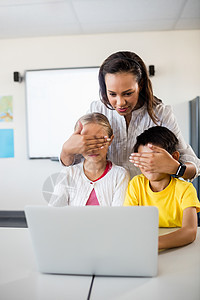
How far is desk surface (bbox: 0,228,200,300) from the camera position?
45 cm

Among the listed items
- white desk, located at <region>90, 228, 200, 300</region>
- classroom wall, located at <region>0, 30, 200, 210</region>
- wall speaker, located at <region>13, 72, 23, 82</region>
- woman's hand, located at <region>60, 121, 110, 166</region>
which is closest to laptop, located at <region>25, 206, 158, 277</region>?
white desk, located at <region>90, 228, 200, 300</region>

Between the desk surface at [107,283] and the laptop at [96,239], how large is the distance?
0.02 m

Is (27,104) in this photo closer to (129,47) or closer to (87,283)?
(129,47)

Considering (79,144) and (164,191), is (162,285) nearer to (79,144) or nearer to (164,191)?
(164,191)

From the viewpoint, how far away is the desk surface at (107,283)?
0.45 m

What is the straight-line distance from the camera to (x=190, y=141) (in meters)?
2.21

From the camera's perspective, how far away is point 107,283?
485mm

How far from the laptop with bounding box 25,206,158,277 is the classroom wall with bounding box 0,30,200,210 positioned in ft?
3.10

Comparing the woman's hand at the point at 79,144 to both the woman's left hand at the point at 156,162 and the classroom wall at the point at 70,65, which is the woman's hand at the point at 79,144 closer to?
the woman's left hand at the point at 156,162

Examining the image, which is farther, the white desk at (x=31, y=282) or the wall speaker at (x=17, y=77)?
the wall speaker at (x=17, y=77)

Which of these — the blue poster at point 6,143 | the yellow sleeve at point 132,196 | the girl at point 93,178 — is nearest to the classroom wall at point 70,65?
the blue poster at point 6,143

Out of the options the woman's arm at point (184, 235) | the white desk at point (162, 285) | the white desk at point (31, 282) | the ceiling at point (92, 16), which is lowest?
the white desk at point (31, 282)

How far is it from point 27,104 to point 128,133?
1517mm

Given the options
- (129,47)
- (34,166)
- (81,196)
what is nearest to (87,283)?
(81,196)
